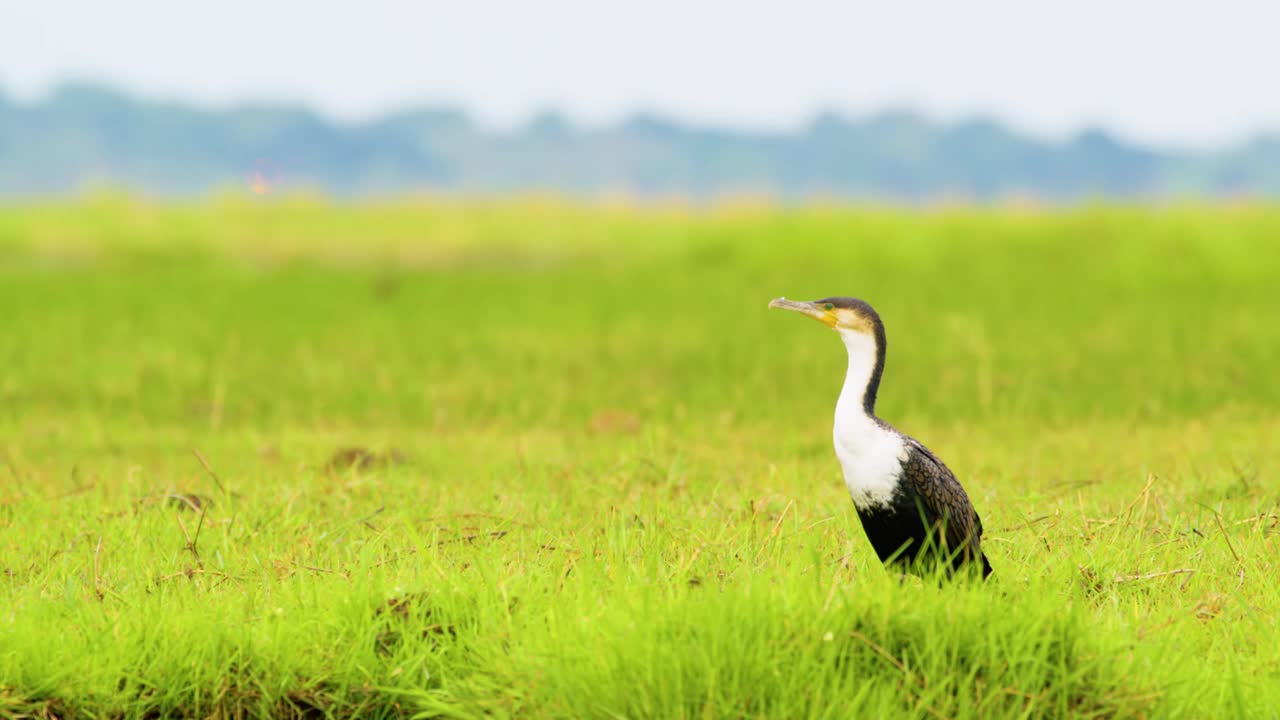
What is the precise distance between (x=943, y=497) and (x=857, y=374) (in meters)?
0.45

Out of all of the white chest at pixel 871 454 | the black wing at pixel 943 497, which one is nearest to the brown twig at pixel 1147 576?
the black wing at pixel 943 497

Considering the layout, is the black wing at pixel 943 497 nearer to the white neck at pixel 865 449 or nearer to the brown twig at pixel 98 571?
the white neck at pixel 865 449

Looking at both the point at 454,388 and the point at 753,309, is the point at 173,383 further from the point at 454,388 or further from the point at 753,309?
the point at 753,309

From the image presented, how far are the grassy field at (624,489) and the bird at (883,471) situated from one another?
179mm

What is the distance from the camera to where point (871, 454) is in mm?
3965

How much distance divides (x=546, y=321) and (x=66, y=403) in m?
4.93

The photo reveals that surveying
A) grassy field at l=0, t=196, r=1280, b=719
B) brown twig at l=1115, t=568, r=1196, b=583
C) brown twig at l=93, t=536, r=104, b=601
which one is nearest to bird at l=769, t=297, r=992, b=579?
grassy field at l=0, t=196, r=1280, b=719

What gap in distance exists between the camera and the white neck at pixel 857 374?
156 inches

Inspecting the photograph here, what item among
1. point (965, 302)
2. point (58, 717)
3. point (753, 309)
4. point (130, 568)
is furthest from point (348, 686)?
point (965, 302)

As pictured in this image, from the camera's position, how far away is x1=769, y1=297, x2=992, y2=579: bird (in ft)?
13.0

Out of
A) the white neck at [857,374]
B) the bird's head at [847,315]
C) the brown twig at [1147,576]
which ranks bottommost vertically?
the brown twig at [1147,576]

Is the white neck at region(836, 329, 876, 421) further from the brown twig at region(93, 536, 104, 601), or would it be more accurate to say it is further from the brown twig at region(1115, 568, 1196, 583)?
the brown twig at region(93, 536, 104, 601)

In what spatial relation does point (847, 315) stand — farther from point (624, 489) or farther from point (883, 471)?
point (624, 489)

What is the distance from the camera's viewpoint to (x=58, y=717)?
3.96 meters
